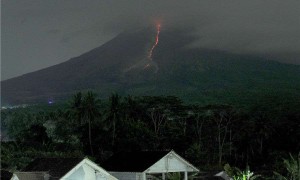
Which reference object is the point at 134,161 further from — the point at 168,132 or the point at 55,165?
the point at 168,132

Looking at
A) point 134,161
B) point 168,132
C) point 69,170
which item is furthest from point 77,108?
point 69,170

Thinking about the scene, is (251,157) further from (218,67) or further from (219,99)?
(218,67)

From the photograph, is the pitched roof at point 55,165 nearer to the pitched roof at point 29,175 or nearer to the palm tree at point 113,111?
the pitched roof at point 29,175

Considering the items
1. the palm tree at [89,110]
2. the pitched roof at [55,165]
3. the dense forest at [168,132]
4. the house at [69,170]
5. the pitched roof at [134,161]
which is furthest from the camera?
the palm tree at [89,110]

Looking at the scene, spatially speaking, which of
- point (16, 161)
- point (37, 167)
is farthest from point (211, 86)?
point (37, 167)

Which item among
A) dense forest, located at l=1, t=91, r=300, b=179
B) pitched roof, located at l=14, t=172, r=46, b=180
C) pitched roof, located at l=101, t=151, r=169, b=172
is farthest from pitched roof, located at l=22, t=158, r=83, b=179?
dense forest, located at l=1, t=91, r=300, b=179

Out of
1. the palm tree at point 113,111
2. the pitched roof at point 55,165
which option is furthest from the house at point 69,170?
the palm tree at point 113,111

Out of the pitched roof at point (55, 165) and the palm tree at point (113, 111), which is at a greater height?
the palm tree at point (113, 111)
